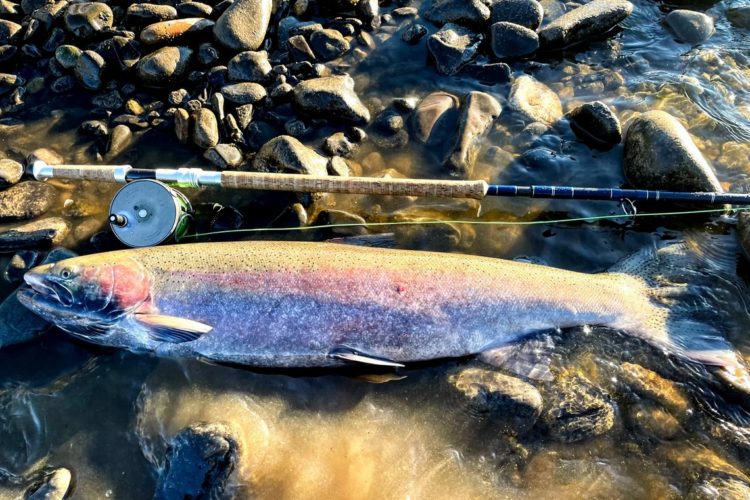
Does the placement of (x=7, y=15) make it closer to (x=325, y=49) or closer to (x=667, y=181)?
(x=325, y=49)

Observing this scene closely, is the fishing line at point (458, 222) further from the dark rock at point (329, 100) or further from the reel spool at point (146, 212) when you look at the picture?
the dark rock at point (329, 100)

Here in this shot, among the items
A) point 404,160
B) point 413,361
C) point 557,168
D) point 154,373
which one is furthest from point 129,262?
point 557,168

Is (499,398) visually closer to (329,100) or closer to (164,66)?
(329,100)

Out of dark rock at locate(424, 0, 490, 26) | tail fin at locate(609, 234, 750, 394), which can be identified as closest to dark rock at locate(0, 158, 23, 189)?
dark rock at locate(424, 0, 490, 26)

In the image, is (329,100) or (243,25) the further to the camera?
(243,25)

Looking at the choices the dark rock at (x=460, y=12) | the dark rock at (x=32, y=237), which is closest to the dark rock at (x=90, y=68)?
the dark rock at (x=32, y=237)

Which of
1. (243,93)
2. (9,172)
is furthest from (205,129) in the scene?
(9,172)

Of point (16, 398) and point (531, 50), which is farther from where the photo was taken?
point (531, 50)
